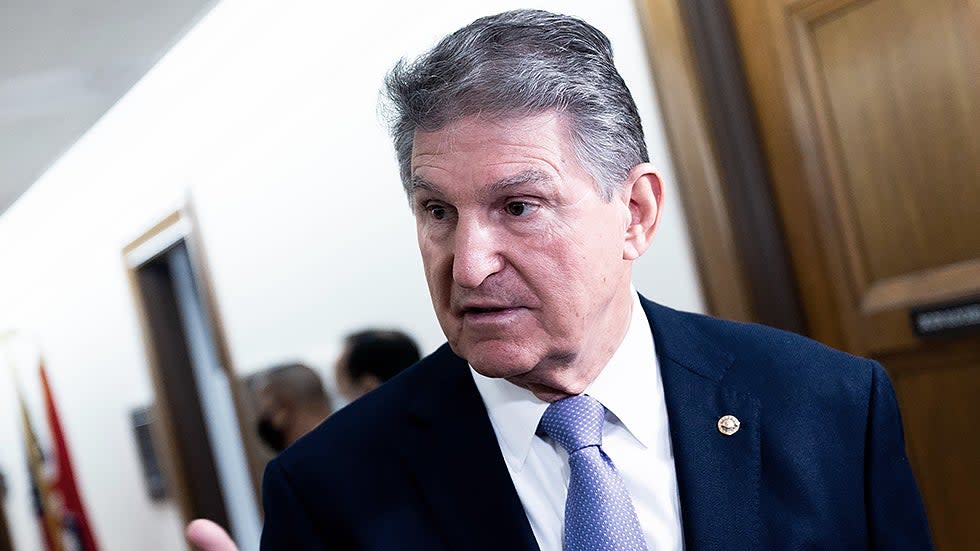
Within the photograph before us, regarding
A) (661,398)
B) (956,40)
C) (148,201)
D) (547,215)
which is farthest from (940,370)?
(148,201)

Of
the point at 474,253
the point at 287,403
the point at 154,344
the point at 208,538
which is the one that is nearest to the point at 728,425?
the point at 474,253

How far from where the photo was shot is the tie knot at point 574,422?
119cm

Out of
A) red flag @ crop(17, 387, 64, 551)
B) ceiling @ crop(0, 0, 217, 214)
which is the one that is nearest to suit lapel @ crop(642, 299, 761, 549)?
ceiling @ crop(0, 0, 217, 214)

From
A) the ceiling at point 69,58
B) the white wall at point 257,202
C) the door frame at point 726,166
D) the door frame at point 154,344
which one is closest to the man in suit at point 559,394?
the door frame at point 726,166

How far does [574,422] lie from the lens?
Result: 47.3 inches

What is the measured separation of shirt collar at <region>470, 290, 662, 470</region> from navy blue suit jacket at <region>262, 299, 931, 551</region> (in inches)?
0.9

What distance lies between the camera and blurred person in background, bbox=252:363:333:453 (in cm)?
388

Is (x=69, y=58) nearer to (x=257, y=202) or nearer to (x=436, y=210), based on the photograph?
(x=257, y=202)

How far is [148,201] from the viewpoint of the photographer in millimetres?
4824

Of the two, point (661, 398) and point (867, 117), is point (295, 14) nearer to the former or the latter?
point (867, 117)

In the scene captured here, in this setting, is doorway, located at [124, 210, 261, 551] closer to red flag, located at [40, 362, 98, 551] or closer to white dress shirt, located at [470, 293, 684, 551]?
red flag, located at [40, 362, 98, 551]

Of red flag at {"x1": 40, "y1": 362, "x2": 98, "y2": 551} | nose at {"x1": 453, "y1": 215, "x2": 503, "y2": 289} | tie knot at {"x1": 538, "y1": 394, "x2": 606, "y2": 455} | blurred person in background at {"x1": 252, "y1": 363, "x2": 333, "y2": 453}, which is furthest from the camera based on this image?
red flag at {"x1": 40, "y1": 362, "x2": 98, "y2": 551}

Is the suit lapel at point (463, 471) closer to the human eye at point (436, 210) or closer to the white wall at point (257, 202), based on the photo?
the human eye at point (436, 210)

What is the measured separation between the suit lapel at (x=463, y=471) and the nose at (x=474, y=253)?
211 mm
